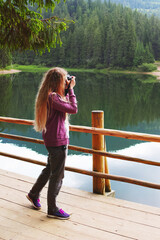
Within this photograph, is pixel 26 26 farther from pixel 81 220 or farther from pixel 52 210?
pixel 81 220

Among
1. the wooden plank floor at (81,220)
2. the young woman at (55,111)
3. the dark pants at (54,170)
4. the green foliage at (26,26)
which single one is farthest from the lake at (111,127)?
the young woman at (55,111)

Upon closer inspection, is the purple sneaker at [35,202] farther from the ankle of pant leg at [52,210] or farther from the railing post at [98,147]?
the railing post at [98,147]

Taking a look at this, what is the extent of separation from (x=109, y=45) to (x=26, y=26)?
79.4m

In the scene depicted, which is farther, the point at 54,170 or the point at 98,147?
→ the point at 98,147

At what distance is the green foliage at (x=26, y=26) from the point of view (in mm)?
5582

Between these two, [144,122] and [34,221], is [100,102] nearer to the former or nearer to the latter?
[144,122]

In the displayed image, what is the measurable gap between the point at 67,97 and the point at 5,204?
1420 millimetres

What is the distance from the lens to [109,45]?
272 ft

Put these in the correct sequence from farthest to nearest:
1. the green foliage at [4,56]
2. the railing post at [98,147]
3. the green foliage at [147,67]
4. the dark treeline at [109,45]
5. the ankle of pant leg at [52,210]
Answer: the dark treeline at [109,45] < the green foliage at [147,67] < the green foliage at [4,56] < the railing post at [98,147] < the ankle of pant leg at [52,210]

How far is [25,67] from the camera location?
90812mm

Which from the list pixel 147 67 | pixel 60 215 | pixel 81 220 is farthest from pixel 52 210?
pixel 147 67

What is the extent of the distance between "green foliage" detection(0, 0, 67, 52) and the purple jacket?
325 cm

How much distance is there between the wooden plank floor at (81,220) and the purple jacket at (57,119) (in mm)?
794

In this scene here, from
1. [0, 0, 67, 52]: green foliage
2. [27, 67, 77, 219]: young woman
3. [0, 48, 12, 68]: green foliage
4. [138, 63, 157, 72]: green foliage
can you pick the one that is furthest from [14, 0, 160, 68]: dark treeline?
[27, 67, 77, 219]: young woman
